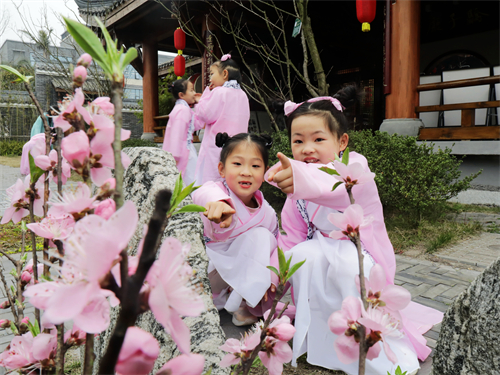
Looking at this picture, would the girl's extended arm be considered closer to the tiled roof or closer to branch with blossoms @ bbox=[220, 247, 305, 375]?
branch with blossoms @ bbox=[220, 247, 305, 375]

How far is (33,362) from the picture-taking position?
58cm

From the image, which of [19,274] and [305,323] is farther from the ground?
[19,274]

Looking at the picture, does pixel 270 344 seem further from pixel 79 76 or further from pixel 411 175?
pixel 411 175

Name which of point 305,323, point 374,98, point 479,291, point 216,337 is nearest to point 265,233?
point 305,323

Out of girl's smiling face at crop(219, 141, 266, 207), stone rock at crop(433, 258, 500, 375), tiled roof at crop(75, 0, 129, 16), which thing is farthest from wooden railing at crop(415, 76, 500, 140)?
tiled roof at crop(75, 0, 129, 16)

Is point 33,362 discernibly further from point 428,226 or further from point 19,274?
point 428,226

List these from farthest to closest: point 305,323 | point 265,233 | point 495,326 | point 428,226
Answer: point 428,226 → point 265,233 → point 305,323 → point 495,326

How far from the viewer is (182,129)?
4.35 m

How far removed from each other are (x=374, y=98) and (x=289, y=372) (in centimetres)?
987

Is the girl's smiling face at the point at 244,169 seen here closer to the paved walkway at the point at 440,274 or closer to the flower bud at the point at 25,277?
the paved walkway at the point at 440,274

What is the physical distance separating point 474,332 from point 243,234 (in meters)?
1.32

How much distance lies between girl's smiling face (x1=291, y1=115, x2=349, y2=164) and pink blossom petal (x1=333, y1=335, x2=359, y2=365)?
1.35 meters

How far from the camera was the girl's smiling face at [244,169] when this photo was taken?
212cm

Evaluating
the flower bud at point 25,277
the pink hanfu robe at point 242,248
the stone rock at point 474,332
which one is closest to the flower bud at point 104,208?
the flower bud at point 25,277
